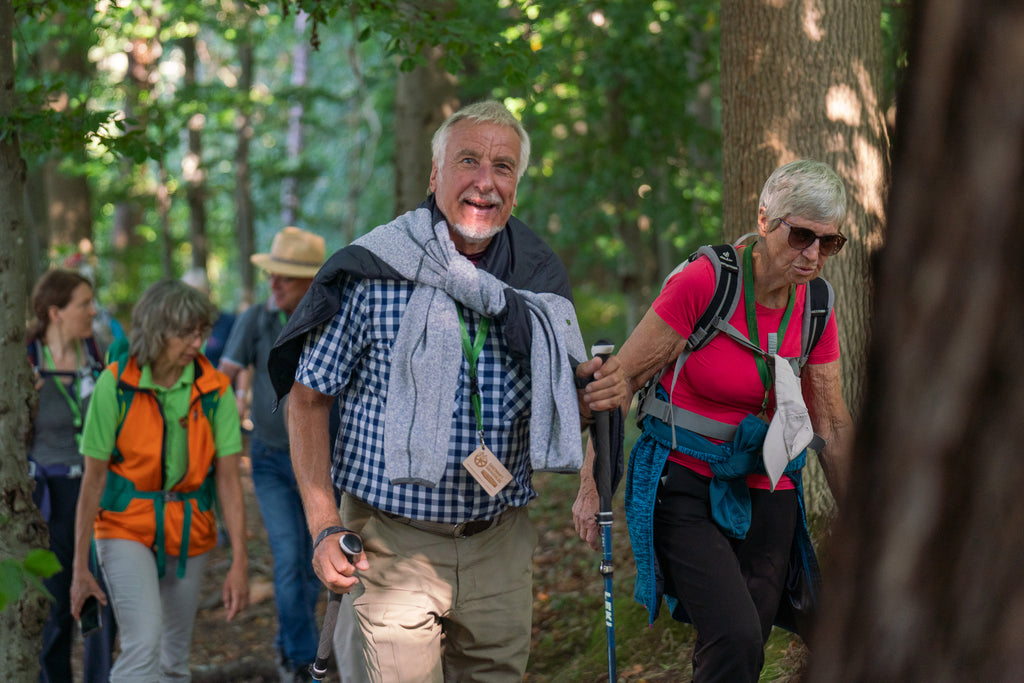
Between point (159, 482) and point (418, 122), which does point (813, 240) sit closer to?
point (159, 482)

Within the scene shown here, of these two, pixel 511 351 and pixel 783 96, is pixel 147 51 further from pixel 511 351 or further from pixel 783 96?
pixel 511 351

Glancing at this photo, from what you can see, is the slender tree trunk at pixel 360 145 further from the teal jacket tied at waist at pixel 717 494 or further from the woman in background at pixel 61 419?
the teal jacket tied at waist at pixel 717 494

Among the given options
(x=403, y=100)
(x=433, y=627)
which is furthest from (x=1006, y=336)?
(x=403, y=100)

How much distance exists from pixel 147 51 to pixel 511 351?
1519 centimetres

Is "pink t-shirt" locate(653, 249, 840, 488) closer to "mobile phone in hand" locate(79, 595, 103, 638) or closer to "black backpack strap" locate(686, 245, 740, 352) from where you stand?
"black backpack strap" locate(686, 245, 740, 352)

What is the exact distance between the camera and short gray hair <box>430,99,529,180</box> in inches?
142

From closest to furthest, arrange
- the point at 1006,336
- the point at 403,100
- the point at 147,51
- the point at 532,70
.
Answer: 1. the point at 1006,336
2. the point at 532,70
3. the point at 403,100
4. the point at 147,51

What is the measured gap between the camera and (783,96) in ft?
16.9

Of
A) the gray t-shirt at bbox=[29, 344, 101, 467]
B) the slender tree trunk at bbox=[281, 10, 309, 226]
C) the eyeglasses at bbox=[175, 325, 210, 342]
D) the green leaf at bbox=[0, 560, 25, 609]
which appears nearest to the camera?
the green leaf at bbox=[0, 560, 25, 609]

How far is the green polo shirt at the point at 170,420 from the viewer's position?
15.5 ft

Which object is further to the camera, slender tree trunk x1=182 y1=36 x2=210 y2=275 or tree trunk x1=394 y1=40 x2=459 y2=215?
slender tree trunk x1=182 y1=36 x2=210 y2=275

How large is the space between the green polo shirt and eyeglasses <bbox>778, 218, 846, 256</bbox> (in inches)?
105

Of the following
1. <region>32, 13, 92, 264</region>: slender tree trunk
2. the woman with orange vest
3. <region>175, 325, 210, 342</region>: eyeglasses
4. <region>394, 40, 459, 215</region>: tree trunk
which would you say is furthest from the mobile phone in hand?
<region>32, 13, 92, 264</region>: slender tree trunk

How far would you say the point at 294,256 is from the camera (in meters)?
6.80
